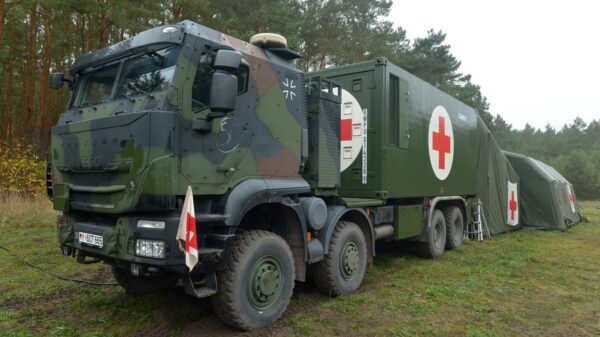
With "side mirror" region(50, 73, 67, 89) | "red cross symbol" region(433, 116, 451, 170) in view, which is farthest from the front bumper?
"red cross symbol" region(433, 116, 451, 170)

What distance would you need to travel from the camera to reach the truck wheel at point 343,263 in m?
4.80

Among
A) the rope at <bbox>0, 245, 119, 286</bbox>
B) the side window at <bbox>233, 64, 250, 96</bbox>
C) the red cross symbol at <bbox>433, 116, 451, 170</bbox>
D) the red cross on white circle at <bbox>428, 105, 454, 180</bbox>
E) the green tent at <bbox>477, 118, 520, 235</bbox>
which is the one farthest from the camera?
the green tent at <bbox>477, 118, 520, 235</bbox>

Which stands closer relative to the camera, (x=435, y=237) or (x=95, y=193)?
(x=95, y=193)

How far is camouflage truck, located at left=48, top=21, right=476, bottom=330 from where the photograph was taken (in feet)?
10.8

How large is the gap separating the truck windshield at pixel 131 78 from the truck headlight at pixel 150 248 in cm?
125

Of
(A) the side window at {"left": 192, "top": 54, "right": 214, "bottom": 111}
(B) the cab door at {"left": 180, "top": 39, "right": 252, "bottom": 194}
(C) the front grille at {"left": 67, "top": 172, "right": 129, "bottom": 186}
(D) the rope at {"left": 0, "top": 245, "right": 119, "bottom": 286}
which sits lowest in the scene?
(D) the rope at {"left": 0, "top": 245, "right": 119, "bottom": 286}

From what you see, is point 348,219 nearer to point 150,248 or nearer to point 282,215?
point 282,215

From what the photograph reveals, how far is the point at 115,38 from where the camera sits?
625 inches

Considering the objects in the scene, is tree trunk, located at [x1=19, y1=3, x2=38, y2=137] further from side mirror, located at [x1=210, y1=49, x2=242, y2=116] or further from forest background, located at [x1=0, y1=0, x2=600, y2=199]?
side mirror, located at [x1=210, y1=49, x2=242, y2=116]

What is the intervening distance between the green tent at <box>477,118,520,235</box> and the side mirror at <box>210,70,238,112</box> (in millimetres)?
8145

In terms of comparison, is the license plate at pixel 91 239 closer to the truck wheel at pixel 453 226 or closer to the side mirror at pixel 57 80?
the side mirror at pixel 57 80

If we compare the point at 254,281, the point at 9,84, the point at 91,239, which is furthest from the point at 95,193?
the point at 9,84

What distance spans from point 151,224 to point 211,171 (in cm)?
65

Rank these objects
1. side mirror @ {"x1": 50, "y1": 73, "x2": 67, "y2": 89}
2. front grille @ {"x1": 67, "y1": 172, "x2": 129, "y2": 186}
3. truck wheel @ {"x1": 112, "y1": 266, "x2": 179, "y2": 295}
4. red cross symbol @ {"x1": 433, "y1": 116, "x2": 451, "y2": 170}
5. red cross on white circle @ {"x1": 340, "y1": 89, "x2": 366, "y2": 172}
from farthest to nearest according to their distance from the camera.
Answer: red cross symbol @ {"x1": 433, "y1": 116, "x2": 451, "y2": 170}
red cross on white circle @ {"x1": 340, "y1": 89, "x2": 366, "y2": 172}
side mirror @ {"x1": 50, "y1": 73, "x2": 67, "y2": 89}
truck wheel @ {"x1": 112, "y1": 266, "x2": 179, "y2": 295}
front grille @ {"x1": 67, "y1": 172, "x2": 129, "y2": 186}
